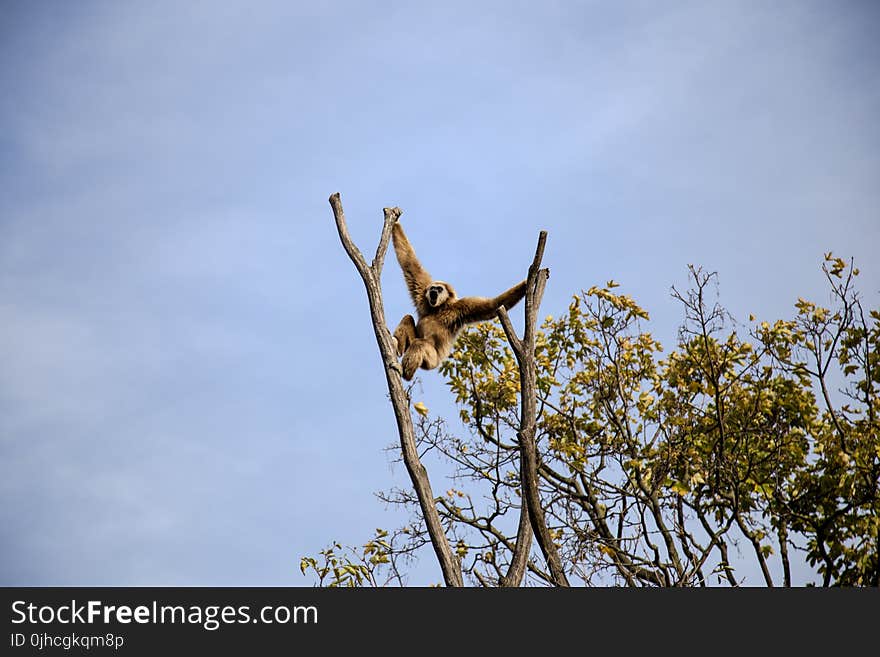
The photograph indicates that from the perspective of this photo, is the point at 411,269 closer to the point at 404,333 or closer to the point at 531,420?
the point at 404,333

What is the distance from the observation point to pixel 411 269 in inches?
486

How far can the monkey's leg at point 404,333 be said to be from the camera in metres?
10.9

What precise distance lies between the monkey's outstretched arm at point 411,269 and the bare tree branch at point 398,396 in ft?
8.62

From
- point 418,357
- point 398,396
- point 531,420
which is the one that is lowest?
point 531,420

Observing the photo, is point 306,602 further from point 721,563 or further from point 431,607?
point 721,563

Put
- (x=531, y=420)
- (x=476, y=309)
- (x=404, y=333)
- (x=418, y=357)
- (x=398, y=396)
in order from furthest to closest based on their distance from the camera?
A: 1. (x=476, y=309)
2. (x=404, y=333)
3. (x=418, y=357)
4. (x=531, y=420)
5. (x=398, y=396)

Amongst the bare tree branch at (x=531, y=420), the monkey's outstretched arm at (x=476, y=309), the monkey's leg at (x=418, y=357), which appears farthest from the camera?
the monkey's outstretched arm at (x=476, y=309)

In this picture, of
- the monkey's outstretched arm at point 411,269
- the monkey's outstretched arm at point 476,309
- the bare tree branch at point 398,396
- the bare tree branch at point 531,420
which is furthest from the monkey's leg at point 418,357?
the bare tree branch at point 531,420

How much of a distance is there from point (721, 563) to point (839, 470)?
197 cm

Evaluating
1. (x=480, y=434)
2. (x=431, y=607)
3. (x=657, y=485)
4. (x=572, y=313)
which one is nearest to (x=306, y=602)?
(x=431, y=607)

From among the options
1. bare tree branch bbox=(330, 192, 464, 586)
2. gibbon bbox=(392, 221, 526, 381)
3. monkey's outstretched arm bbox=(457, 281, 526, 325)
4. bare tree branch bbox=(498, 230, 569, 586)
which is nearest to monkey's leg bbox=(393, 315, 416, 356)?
gibbon bbox=(392, 221, 526, 381)

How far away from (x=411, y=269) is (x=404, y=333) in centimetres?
158

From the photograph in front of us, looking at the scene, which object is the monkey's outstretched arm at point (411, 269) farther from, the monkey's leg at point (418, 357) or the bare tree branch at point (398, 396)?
the bare tree branch at point (398, 396)

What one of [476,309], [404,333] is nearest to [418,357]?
[404,333]
